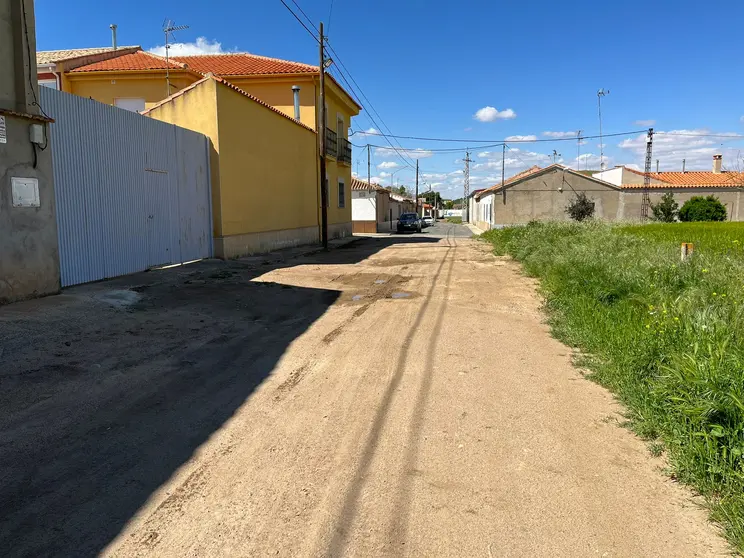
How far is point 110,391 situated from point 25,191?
4.26 metres

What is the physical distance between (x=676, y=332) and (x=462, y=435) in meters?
2.37

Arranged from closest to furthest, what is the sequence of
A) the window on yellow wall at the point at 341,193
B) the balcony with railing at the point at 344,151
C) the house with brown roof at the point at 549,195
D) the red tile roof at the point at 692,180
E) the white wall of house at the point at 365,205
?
the balcony with railing at the point at 344,151 < the window on yellow wall at the point at 341,193 < the white wall of house at the point at 365,205 < the house with brown roof at the point at 549,195 < the red tile roof at the point at 692,180

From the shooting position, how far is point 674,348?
4.58m

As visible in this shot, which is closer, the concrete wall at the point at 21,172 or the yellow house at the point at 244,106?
the concrete wall at the point at 21,172

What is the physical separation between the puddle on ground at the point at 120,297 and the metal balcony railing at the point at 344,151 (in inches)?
867

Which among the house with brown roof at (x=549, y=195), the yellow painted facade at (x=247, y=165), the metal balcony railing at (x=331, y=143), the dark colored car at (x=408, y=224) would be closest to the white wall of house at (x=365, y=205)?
the dark colored car at (x=408, y=224)

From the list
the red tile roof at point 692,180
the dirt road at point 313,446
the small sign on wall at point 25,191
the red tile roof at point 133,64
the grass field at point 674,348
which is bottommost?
the dirt road at point 313,446

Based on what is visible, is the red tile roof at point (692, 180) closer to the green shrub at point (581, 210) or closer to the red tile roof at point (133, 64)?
the green shrub at point (581, 210)

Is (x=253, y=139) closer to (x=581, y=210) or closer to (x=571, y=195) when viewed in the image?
(x=581, y=210)

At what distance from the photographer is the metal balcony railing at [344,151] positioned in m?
29.8

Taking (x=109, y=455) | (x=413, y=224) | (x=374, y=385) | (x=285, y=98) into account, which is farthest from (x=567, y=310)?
(x=413, y=224)

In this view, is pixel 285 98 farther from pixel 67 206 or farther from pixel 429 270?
pixel 67 206

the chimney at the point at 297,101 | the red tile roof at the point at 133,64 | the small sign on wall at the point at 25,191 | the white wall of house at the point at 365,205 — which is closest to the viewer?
the small sign on wall at the point at 25,191

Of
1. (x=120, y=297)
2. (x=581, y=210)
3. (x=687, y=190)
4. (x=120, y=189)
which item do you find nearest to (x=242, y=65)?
(x=120, y=189)
